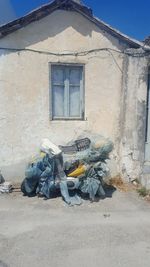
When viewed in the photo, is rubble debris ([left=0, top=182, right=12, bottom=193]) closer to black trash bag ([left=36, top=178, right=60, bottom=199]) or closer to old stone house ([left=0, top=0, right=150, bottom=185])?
old stone house ([left=0, top=0, right=150, bottom=185])

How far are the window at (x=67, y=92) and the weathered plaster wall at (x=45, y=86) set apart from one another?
0.16 meters

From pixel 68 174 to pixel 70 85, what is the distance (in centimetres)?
236

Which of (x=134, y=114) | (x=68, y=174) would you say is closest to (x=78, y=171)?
(x=68, y=174)

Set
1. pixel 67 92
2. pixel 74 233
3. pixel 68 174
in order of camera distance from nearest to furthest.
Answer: pixel 74 233, pixel 68 174, pixel 67 92

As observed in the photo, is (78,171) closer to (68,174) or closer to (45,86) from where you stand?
(68,174)

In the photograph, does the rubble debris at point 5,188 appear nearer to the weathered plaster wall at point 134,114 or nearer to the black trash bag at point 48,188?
the black trash bag at point 48,188

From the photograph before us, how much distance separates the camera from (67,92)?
23.4 ft

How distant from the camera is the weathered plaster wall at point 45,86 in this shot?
266 inches

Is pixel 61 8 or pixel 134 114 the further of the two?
pixel 134 114

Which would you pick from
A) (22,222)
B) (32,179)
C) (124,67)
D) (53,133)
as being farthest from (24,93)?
(22,222)

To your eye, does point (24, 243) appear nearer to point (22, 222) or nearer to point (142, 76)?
point (22, 222)

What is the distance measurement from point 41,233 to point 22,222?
0.58 meters

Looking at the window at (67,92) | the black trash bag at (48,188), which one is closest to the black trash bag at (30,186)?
the black trash bag at (48,188)

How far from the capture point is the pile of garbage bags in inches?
239
